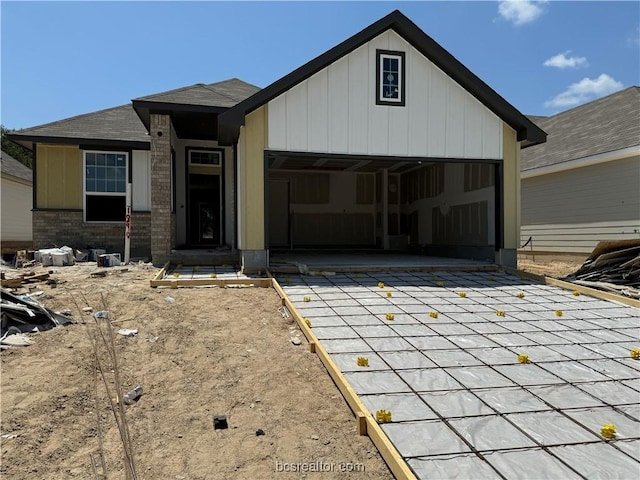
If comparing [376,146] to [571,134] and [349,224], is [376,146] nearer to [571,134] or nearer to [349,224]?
[349,224]

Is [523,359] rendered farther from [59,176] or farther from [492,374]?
[59,176]

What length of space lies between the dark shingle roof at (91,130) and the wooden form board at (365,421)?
35.6 ft

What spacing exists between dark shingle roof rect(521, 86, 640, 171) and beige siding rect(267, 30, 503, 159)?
5573 millimetres

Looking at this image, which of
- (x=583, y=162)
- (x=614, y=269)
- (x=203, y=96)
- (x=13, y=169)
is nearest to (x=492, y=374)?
(x=614, y=269)

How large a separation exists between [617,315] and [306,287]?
195 inches

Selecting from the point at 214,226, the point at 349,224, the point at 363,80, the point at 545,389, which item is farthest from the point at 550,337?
the point at 349,224

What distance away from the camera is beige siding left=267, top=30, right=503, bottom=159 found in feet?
31.7

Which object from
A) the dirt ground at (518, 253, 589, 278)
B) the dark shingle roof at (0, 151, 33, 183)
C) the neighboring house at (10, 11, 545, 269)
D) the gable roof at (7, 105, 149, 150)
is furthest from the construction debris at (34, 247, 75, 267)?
the dirt ground at (518, 253, 589, 278)

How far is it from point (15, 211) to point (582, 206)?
23.6 metres

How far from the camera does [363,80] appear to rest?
9922 millimetres

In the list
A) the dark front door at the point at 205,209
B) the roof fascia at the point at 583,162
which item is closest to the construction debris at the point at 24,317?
the dark front door at the point at 205,209

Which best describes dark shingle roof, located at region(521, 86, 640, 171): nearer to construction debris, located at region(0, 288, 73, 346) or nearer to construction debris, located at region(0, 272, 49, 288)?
construction debris, located at region(0, 288, 73, 346)

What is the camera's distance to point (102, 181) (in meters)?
13.6

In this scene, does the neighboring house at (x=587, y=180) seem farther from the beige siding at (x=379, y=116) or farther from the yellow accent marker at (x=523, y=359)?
A: the yellow accent marker at (x=523, y=359)
